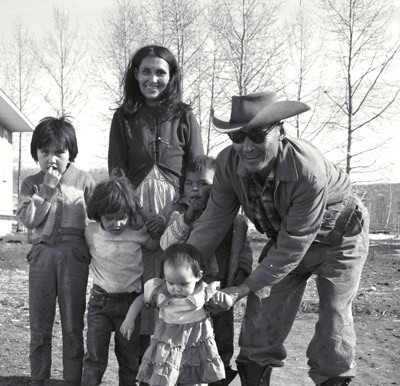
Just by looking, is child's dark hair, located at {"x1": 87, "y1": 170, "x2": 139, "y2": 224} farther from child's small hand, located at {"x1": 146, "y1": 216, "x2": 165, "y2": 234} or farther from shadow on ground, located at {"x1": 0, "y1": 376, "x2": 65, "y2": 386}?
shadow on ground, located at {"x1": 0, "y1": 376, "x2": 65, "y2": 386}

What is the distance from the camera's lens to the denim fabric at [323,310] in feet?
11.2

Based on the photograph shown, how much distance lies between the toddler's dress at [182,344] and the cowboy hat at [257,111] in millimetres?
899

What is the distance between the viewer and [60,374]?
4.35 meters

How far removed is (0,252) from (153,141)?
10280 millimetres

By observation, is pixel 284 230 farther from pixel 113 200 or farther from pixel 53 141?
pixel 53 141

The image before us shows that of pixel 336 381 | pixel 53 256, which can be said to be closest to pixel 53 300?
pixel 53 256

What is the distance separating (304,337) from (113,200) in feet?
9.08

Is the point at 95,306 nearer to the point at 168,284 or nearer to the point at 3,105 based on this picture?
the point at 168,284

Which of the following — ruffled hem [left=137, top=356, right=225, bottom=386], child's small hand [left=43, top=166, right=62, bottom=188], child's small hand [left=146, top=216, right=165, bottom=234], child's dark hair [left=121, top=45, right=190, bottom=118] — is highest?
child's dark hair [left=121, top=45, right=190, bottom=118]

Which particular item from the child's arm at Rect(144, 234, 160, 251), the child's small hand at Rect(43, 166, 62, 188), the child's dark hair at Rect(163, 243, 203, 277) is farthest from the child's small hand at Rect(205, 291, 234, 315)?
the child's small hand at Rect(43, 166, 62, 188)

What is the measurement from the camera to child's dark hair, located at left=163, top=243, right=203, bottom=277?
3.23 metres

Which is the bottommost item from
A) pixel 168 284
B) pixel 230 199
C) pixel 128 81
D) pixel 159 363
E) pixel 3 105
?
pixel 159 363

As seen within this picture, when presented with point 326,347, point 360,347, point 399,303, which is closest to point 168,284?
point 326,347

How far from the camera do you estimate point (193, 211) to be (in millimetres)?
3709
